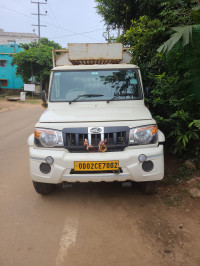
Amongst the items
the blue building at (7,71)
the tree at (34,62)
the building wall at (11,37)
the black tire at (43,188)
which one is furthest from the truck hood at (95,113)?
the building wall at (11,37)

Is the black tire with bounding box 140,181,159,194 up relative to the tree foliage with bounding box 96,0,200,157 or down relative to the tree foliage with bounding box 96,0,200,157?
down

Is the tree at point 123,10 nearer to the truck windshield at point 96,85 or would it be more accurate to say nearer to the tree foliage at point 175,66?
the tree foliage at point 175,66

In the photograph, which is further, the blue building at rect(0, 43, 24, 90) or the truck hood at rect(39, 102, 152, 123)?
the blue building at rect(0, 43, 24, 90)

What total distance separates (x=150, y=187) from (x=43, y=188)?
5.16ft

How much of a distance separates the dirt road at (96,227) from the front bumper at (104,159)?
48 centimetres

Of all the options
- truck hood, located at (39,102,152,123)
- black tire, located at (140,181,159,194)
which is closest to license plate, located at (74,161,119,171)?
truck hood, located at (39,102,152,123)

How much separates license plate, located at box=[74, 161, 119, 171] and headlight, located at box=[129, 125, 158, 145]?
0.39 metres

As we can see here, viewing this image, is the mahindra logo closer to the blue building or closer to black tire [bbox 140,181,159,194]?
black tire [bbox 140,181,159,194]

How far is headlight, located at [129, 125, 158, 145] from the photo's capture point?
3.08 metres

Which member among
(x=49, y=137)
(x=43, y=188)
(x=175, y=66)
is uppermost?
(x=175, y=66)

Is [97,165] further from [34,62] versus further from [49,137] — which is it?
[34,62]

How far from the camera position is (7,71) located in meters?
35.9

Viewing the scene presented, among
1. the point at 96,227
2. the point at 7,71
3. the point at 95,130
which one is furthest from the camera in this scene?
the point at 7,71

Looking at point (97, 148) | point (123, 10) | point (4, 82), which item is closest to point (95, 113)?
point (97, 148)
